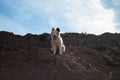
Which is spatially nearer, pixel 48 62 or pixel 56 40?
pixel 48 62

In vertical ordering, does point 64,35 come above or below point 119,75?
above

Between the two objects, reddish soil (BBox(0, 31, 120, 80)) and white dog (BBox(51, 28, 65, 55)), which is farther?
white dog (BBox(51, 28, 65, 55))

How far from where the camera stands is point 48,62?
16.8m

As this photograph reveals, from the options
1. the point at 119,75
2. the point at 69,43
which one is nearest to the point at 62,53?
the point at 119,75

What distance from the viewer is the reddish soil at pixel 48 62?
15.8 metres

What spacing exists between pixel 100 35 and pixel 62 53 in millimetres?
8728

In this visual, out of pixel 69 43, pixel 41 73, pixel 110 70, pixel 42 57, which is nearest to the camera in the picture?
pixel 41 73

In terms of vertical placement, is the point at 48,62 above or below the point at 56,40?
below

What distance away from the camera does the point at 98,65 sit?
62.4ft

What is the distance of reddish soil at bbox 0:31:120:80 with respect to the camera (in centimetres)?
1584

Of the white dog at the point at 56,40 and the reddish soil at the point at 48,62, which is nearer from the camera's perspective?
the reddish soil at the point at 48,62

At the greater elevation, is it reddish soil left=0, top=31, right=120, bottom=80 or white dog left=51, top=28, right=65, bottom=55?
white dog left=51, top=28, right=65, bottom=55

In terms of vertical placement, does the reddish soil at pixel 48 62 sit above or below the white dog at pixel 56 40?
below

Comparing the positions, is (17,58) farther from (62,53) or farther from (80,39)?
(80,39)
